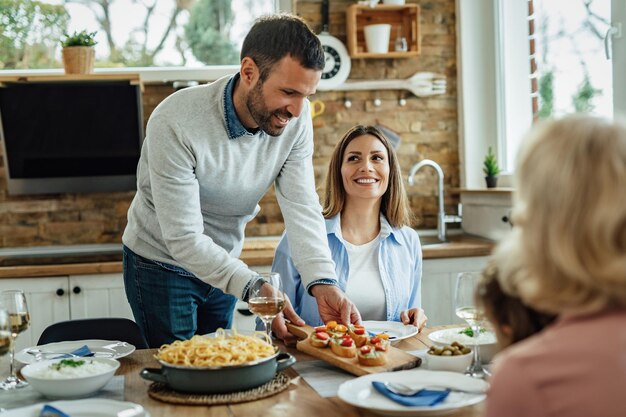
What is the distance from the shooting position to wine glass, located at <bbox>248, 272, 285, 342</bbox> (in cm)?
189

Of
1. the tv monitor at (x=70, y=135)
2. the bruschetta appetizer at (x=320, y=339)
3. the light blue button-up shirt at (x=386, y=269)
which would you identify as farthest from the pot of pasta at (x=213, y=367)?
the tv monitor at (x=70, y=135)

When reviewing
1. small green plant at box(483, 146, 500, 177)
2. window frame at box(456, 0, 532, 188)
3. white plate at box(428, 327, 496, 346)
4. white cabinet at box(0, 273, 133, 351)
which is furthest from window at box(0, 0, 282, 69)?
white plate at box(428, 327, 496, 346)

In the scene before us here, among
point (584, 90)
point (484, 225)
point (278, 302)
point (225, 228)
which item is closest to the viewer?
point (278, 302)

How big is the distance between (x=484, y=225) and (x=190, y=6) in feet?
6.46

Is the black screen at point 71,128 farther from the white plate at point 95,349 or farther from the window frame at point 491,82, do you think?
the white plate at point 95,349

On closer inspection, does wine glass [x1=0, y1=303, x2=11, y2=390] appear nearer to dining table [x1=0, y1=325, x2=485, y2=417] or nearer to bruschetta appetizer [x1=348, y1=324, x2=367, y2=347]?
dining table [x1=0, y1=325, x2=485, y2=417]

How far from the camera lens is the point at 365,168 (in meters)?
2.87

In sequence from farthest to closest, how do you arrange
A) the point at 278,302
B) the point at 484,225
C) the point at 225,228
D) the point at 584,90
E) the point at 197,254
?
the point at 484,225, the point at 584,90, the point at 225,228, the point at 197,254, the point at 278,302

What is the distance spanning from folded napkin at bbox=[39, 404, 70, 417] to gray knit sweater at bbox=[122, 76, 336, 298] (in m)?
0.66

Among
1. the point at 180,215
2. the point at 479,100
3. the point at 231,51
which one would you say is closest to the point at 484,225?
the point at 479,100

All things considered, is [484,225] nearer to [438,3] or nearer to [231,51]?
[438,3]

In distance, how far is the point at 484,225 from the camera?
4.23 m

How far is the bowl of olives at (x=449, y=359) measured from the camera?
5.88 feet

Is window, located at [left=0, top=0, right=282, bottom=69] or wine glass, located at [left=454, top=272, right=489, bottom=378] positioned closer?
wine glass, located at [left=454, top=272, right=489, bottom=378]
